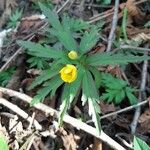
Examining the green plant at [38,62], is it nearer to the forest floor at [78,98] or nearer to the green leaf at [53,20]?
the forest floor at [78,98]

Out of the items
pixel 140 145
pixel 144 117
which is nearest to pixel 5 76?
pixel 144 117

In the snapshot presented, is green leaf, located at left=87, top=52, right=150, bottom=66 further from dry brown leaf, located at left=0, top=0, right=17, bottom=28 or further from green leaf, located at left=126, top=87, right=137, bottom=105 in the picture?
dry brown leaf, located at left=0, top=0, right=17, bottom=28

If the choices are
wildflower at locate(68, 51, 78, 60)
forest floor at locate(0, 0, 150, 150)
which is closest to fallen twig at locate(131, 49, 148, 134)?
forest floor at locate(0, 0, 150, 150)

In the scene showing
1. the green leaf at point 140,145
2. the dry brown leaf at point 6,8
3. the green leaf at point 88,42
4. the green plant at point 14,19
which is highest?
the dry brown leaf at point 6,8

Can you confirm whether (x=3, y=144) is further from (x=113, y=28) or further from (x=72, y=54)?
(x=113, y=28)

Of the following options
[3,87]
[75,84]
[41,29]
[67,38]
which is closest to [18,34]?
[41,29]

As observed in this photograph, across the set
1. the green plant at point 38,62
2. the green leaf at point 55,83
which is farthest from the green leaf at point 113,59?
the green plant at point 38,62

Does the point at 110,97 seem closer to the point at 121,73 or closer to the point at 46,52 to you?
Result: the point at 121,73
